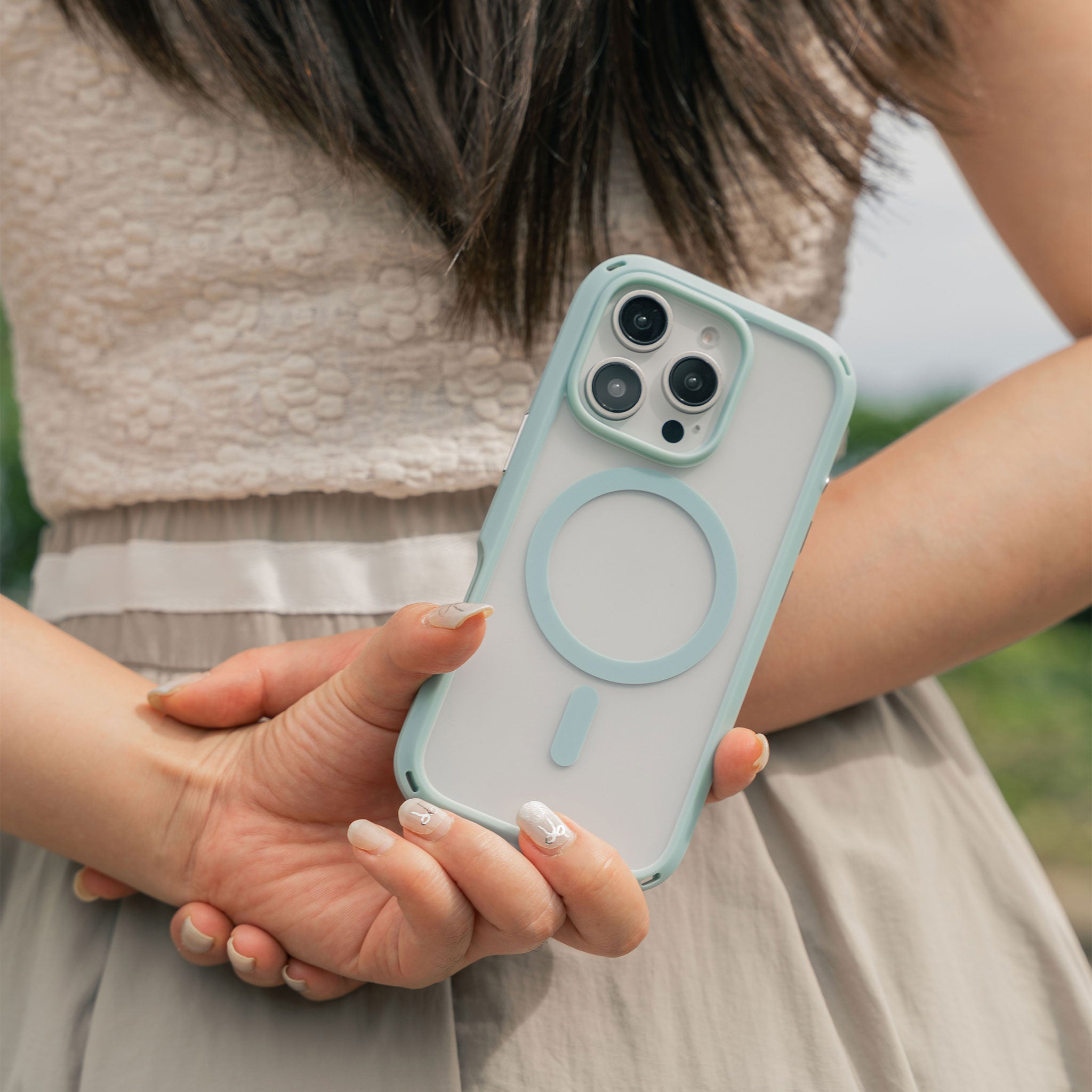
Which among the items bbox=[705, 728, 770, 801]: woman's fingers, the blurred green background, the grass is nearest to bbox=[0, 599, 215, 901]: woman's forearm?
bbox=[705, 728, 770, 801]: woman's fingers

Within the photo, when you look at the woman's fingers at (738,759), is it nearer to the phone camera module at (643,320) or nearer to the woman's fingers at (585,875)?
the woman's fingers at (585,875)

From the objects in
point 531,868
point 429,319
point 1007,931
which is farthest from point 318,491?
point 1007,931

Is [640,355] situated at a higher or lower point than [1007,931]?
higher

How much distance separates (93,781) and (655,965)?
0.27 meters

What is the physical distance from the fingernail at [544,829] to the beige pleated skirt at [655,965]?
12 cm

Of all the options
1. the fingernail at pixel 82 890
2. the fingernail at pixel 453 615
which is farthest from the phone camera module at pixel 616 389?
the fingernail at pixel 82 890

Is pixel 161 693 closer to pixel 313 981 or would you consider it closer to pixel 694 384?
pixel 313 981

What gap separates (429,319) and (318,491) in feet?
0.36

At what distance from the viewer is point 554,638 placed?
363 millimetres

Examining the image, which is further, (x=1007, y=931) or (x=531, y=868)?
(x=1007, y=931)

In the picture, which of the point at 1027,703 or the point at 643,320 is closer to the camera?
the point at 643,320

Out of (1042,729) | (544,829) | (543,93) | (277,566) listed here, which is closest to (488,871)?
(544,829)

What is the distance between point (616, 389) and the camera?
37cm

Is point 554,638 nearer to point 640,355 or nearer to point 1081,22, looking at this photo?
point 640,355
